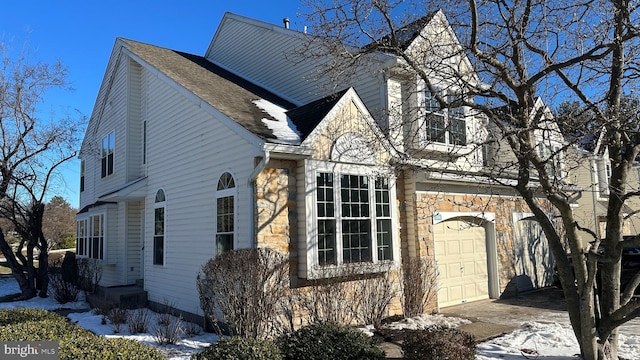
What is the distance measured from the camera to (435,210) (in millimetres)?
11562

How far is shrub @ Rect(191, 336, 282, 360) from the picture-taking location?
16.6ft

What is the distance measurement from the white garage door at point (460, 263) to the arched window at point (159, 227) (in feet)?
23.4

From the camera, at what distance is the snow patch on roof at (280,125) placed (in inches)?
348

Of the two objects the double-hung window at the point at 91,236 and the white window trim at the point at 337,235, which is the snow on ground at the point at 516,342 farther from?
the double-hung window at the point at 91,236

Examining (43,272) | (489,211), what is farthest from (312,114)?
(43,272)

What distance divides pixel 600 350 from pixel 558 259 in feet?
4.42

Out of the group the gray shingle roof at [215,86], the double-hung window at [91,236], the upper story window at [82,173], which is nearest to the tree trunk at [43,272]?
the double-hung window at [91,236]

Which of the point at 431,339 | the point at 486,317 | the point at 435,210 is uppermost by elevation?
the point at 435,210

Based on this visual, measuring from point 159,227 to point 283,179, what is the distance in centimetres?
511

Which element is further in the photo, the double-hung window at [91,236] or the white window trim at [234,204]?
the double-hung window at [91,236]

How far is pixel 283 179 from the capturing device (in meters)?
8.93

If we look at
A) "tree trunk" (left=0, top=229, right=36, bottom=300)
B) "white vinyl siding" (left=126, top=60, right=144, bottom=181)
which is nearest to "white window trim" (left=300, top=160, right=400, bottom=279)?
"white vinyl siding" (left=126, top=60, right=144, bottom=181)

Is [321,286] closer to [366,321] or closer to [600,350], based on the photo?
[366,321]

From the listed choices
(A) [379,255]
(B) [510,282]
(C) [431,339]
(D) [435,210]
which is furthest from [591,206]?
(C) [431,339]
